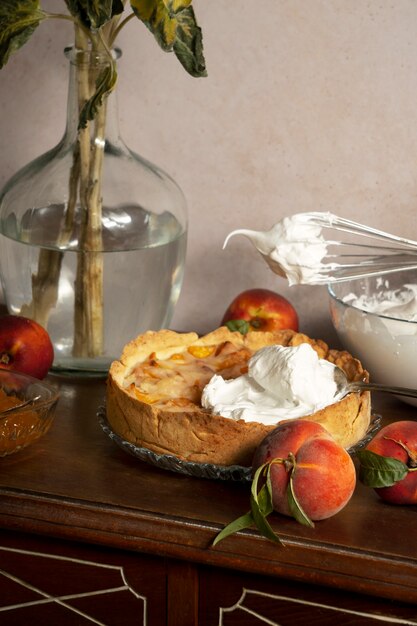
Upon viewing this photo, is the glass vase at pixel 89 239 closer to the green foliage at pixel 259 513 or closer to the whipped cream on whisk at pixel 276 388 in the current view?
the whipped cream on whisk at pixel 276 388

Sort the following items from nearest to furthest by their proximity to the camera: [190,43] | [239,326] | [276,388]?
[276,388] < [190,43] < [239,326]

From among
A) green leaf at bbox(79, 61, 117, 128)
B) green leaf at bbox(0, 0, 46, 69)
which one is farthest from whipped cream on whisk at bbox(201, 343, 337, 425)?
green leaf at bbox(0, 0, 46, 69)

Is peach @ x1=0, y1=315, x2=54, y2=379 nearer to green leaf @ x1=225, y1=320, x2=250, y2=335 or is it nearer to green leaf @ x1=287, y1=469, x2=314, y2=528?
green leaf @ x1=225, y1=320, x2=250, y2=335

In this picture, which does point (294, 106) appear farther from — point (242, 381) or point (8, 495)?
point (8, 495)

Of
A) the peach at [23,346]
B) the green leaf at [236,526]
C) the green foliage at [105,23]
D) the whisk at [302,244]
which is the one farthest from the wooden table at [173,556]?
the green foliage at [105,23]

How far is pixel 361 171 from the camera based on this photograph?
1183 mm

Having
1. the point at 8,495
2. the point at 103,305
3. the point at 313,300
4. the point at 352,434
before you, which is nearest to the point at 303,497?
the point at 352,434

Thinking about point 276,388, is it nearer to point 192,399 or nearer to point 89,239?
point 192,399

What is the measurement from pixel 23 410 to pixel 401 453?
36 cm

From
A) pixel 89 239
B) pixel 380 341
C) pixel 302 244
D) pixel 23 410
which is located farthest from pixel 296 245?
pixel 23 410

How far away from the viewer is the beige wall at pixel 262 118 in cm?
114

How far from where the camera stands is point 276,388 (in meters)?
0.89

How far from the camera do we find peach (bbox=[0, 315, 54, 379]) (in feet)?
3.37

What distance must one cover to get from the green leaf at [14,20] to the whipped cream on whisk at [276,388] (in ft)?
1.38
